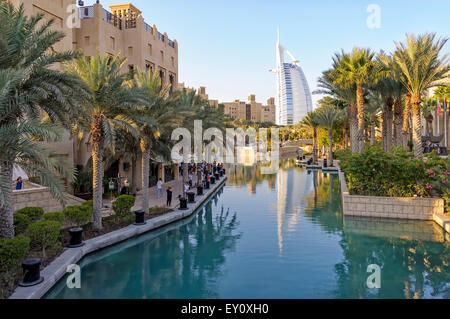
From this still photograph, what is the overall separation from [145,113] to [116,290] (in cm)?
926

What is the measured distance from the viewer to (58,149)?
57.7 ft

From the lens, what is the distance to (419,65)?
19531mm

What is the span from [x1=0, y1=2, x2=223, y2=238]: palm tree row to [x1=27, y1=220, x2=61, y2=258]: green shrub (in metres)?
0.56

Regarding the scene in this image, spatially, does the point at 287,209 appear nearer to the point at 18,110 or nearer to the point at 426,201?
the point at 426,201

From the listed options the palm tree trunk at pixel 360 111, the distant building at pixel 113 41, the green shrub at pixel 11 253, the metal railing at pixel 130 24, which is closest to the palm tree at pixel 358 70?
the palm tree trunk at pixel 360 111

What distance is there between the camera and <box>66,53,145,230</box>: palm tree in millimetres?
12172

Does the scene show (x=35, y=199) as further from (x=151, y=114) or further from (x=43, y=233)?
(x=151, y=114)

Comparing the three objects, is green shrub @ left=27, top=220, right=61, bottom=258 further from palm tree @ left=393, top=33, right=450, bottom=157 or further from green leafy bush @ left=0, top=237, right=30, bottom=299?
palm tree @ left=393, top=33, right=450, bottom=157

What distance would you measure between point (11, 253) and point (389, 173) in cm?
1526

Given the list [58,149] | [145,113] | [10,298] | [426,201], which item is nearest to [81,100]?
[145,113]

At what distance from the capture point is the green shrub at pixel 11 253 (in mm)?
7695

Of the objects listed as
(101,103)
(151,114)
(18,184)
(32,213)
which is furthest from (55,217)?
(151,114)

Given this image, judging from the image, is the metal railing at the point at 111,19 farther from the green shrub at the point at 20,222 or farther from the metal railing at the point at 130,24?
the green shrub at the point at 20,222

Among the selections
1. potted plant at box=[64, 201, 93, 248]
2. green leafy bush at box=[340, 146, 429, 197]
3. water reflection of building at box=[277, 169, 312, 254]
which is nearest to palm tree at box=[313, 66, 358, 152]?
water reflection of building at box=[277, 169, 312, 254]
